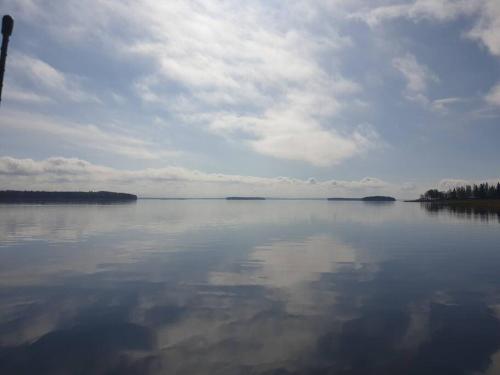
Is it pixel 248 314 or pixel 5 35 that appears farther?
pixel 5 35

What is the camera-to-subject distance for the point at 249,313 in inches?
582

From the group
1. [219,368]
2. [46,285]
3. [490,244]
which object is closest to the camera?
[219,368]

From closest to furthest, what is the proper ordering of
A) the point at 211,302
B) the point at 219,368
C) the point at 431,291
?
the point at 219,368, the point at 211,302, the point at 431,291

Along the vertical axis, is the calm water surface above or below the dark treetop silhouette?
below

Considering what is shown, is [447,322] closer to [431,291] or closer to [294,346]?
[431,291]

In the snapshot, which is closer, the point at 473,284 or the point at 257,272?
the point at 473,284

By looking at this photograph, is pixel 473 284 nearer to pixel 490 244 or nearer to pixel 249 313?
pixel 249 313

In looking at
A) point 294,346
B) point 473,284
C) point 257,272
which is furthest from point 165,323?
point 473,284

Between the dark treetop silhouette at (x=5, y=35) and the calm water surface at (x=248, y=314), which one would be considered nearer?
the calm water surface at (x=248, y=314)

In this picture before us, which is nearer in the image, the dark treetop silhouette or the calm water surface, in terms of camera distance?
the calm water surface

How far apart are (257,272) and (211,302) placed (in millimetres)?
7405

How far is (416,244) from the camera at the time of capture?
123ft

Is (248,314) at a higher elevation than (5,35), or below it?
below

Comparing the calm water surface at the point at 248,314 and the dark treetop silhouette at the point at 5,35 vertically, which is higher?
the dark treetop silhouette at the point at 5,35
